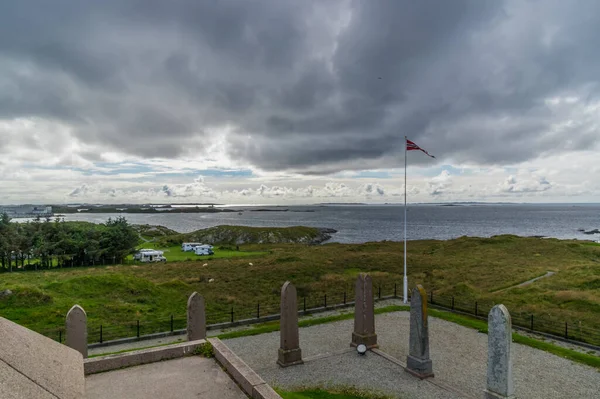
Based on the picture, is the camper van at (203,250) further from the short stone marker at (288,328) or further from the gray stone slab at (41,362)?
the gray stone slab at (41,362)

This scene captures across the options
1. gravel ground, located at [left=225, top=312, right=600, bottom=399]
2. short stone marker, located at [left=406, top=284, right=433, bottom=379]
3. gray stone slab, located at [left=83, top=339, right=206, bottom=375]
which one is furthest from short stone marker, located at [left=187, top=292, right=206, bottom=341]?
short stone marker, located at [left=406, top=284, right=433, bottom=379]

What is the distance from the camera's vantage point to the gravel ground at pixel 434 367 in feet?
36.5

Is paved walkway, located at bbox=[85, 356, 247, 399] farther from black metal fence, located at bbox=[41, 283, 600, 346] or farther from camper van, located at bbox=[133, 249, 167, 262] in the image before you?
camper van, located at bbox=[133, 249, 167, 262]

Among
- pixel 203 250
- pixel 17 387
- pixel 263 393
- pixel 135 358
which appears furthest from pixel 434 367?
pixel 203 250

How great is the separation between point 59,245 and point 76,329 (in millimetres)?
39242

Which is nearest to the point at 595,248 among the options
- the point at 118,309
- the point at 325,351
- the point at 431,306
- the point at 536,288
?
the point at 536,288

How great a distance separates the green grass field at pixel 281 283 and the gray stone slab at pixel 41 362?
14.1 meters

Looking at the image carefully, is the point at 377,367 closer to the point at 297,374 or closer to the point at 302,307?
the point at 297,374

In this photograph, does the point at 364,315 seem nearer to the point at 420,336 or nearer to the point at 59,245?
the point at 420,336

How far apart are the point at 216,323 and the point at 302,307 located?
4.97m

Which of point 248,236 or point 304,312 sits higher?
point 304,312

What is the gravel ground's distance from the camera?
36.5 ft

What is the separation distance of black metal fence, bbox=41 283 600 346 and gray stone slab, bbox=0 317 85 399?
33.7 ft

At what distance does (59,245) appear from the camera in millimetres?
44125
